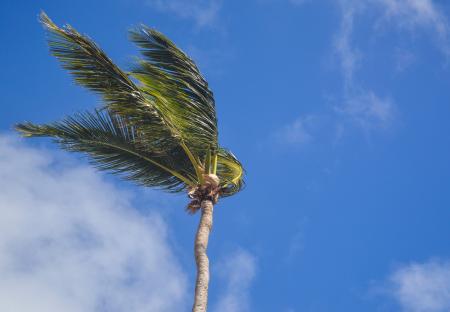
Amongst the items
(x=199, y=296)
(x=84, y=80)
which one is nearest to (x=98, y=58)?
(x=84, y=80)

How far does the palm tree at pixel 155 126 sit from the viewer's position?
10.6 metres

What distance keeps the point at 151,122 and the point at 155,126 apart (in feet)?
0.31

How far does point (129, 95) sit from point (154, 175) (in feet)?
6.03

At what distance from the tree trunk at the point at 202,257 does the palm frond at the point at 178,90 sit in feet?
4.19

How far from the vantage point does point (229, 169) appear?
12125mm

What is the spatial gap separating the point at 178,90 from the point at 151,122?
104 centimetres

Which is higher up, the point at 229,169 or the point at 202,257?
the point at 229,169

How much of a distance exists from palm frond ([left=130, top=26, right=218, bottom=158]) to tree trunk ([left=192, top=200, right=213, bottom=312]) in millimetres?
1278

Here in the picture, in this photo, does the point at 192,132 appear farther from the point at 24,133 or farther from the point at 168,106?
the point at 24,133

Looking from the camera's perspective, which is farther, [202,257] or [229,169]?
[229,169]

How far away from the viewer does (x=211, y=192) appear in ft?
35.3

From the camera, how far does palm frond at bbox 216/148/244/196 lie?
11.8m

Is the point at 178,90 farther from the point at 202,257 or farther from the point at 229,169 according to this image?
the point at 202,257

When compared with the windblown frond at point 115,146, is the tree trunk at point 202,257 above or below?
below
